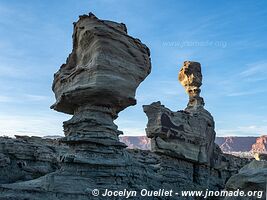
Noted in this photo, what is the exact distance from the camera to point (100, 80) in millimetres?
12617

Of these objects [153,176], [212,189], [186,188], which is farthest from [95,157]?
[212,189]

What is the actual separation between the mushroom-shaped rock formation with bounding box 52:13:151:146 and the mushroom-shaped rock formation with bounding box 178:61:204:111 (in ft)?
40.7

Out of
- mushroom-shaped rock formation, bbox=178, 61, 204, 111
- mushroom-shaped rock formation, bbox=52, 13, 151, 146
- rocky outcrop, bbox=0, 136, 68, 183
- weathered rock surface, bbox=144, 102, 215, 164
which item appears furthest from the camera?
mushroom-shaped rock formation, bbox=178, 61, 204, 111

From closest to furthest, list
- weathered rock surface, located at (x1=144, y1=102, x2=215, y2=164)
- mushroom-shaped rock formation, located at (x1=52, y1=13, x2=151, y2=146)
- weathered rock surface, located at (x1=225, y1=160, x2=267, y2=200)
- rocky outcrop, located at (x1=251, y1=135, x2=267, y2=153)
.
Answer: weathered rock surface, located at (x1=225, y1=160, x2=267, y2=200) → mushroom-shaped rock formation, located at (x1=52, y1=13, x2=151, y2=146) → weathered rock surface, located at (x1=144, y1=102, x2=215, y2=164) → rocky outcrop, located at (x1=251, y1=135, x2=267, y2=153)

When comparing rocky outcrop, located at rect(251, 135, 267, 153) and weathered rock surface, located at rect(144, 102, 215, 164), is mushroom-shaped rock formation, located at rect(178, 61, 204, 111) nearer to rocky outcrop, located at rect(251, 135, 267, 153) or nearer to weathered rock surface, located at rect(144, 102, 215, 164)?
weathered rock surface, located at rect(144, 102, 215, 164)

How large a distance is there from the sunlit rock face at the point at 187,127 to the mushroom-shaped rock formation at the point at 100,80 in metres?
6.67

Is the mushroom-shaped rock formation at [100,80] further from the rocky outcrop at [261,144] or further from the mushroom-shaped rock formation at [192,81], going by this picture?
the rocky outcrop at [261,144]

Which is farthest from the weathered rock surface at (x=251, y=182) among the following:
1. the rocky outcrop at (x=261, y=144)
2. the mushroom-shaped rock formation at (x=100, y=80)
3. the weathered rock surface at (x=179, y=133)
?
the rocky outcrop at (x=261, y=144)

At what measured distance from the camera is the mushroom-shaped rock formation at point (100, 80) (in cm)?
1272

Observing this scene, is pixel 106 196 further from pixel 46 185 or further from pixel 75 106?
pixel 75 106

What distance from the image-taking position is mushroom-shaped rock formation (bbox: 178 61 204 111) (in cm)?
2585

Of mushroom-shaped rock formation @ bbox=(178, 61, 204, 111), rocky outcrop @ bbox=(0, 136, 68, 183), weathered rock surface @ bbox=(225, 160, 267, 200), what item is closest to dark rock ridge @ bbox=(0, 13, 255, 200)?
weathered rock surface @ bbox=(225, 160, 267, 200)

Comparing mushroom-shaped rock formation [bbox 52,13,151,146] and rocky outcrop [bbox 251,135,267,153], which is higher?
rocky outcrop [bbox 251,135,267,153]

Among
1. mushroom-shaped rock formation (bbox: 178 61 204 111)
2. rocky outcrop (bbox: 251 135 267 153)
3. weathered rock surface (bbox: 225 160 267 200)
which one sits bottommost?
weathered rock surface (bbox: 225 160 267 200)
